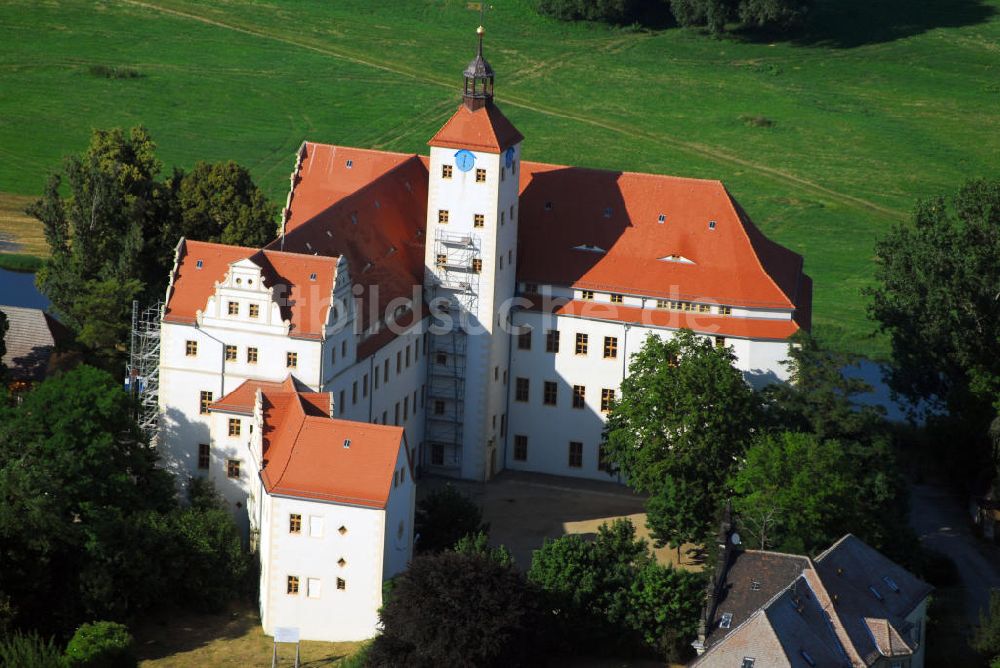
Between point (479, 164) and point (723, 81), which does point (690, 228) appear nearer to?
point (479, 164)

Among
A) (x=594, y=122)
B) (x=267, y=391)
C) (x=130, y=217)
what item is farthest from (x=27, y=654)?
(x=594, y=122)

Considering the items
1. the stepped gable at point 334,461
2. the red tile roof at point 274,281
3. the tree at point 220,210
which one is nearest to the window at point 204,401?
the red tile roof at point 274,281

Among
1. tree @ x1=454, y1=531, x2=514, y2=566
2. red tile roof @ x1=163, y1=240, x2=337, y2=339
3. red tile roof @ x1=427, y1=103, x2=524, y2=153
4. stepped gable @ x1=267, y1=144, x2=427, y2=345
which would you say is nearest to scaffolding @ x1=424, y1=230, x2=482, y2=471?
stepped gable @ x1=267, y1=144, x2=427, y2=345

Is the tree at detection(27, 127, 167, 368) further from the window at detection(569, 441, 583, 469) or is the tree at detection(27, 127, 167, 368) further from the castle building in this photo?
the window at detection(569, 441, 583, 469)

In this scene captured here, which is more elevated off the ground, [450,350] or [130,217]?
[130,217]

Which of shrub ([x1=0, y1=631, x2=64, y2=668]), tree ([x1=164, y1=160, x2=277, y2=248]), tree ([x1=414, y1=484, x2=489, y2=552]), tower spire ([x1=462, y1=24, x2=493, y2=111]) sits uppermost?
tower spire ([x1=462, y1=24, x2=493, y2=111])

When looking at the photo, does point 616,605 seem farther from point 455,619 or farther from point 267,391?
point 267,391

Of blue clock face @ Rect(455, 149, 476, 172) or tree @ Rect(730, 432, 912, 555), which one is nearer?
tree @ Rect(730, 432, 912, 555)
